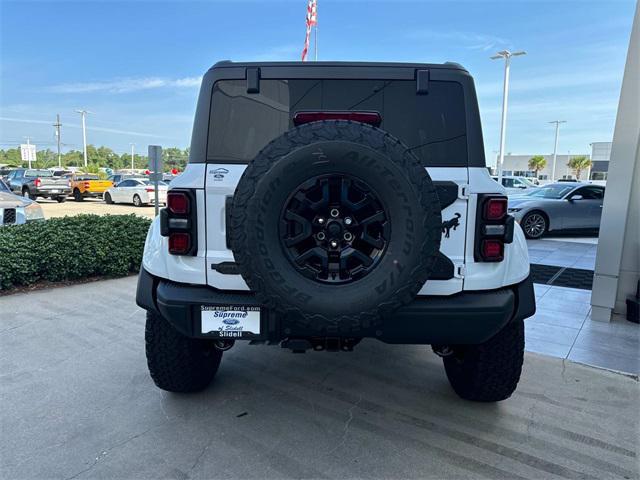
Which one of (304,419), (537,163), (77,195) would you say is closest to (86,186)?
(77,195)

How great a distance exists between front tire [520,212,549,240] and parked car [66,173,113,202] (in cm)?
2133

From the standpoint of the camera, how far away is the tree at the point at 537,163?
7069cm

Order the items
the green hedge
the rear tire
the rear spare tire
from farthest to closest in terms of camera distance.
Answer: the rear tire, the green hedge, the rear spare tire

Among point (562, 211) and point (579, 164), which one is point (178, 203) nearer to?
point (562, 211)

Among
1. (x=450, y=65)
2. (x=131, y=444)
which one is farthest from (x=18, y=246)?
(x=450, y=65)

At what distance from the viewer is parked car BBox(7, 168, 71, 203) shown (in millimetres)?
22344

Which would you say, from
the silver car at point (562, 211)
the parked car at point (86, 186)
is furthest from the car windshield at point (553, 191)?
the parked car at point (86, 186)

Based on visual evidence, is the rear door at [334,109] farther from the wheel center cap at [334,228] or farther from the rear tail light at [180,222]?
the wheel center cap at [334,228]

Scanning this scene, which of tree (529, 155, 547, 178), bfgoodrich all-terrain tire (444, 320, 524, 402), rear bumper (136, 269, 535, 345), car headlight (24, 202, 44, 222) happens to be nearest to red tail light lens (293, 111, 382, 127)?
rear bumper (136, 269, 535, 345)

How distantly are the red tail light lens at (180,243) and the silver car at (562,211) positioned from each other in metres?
9.85

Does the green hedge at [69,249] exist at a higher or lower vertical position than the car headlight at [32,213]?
lower

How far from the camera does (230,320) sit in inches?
88.9

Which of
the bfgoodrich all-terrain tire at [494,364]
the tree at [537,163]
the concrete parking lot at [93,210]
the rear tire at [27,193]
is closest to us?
the bfgoodrich all-terrain tire at [494,364]

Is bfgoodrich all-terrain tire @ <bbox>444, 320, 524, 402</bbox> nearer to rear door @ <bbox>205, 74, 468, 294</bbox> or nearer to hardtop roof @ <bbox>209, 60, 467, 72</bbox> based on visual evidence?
rear door @ <bbox>205, 74, 468, 294</bbox>
